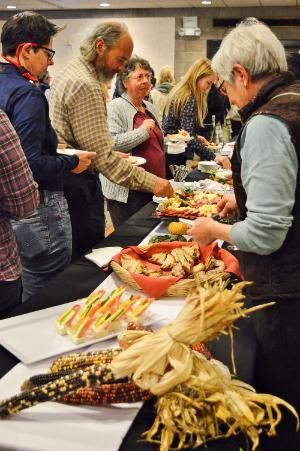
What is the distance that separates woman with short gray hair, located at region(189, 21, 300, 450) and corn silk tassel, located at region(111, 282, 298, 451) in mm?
298

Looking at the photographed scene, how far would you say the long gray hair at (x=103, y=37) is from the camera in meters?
2.38

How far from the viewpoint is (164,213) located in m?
2.47

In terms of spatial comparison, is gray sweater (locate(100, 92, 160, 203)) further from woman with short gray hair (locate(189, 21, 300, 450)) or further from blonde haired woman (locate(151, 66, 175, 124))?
blonde haired woman (locate(151, 66, 175, 124))

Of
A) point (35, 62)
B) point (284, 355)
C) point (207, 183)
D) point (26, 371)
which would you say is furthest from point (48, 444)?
point (207, 183)

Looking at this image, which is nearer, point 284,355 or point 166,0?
point 284,355

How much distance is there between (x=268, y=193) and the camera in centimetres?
128

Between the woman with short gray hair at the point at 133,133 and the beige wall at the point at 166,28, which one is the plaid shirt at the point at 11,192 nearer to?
the woman with short gray hair at the point at 133,133

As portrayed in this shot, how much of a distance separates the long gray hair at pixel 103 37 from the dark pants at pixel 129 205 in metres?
0.86

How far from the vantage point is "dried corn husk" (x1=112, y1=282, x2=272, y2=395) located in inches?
38.3

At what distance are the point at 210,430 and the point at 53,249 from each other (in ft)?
4.31

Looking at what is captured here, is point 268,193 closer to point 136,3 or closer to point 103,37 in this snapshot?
point 103,37

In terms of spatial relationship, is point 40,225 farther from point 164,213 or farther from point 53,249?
point 164,213

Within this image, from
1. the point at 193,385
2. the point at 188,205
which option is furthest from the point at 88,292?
the point at 188,205

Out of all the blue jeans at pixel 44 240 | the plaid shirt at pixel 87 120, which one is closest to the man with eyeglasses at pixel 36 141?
the blue jeans at pixel 44 240
